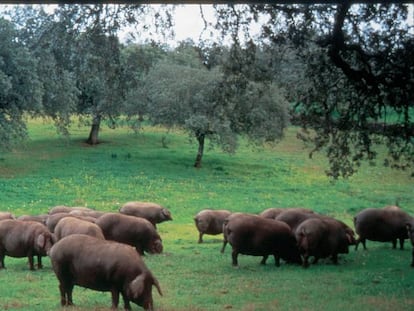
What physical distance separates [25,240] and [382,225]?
8440mm

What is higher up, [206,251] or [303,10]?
[303,10]

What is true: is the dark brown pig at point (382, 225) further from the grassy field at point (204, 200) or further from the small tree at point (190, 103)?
the small tree at point (190, 103)

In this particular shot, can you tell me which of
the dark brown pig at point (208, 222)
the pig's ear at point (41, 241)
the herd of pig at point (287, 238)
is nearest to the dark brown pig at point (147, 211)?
the dark brown pig at point (208, 222)

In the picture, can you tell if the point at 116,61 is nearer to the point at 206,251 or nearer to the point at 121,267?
the point at 121,267

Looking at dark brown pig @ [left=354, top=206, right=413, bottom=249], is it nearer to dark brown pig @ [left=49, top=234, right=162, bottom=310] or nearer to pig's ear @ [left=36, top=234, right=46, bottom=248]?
pig's ear @ [left=36, top=234, right=46, bottom=248]

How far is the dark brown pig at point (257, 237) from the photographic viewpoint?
14258 mm

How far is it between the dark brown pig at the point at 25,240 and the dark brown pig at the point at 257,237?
3.68 meters

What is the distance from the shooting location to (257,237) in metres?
14.2

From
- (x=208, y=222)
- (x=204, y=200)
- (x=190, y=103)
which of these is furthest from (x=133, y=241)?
(x=190, y=103)

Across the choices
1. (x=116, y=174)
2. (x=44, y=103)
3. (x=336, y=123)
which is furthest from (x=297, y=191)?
(x=336, y=123)

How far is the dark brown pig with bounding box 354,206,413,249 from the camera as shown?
1714cm

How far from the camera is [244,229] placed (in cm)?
1428

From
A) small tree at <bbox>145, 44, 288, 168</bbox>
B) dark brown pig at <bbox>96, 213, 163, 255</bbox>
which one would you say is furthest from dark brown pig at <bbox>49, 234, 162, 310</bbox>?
small tree at <bbox>145, 44, 288, 168</bbox>

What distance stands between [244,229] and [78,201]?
1331 centimetres
